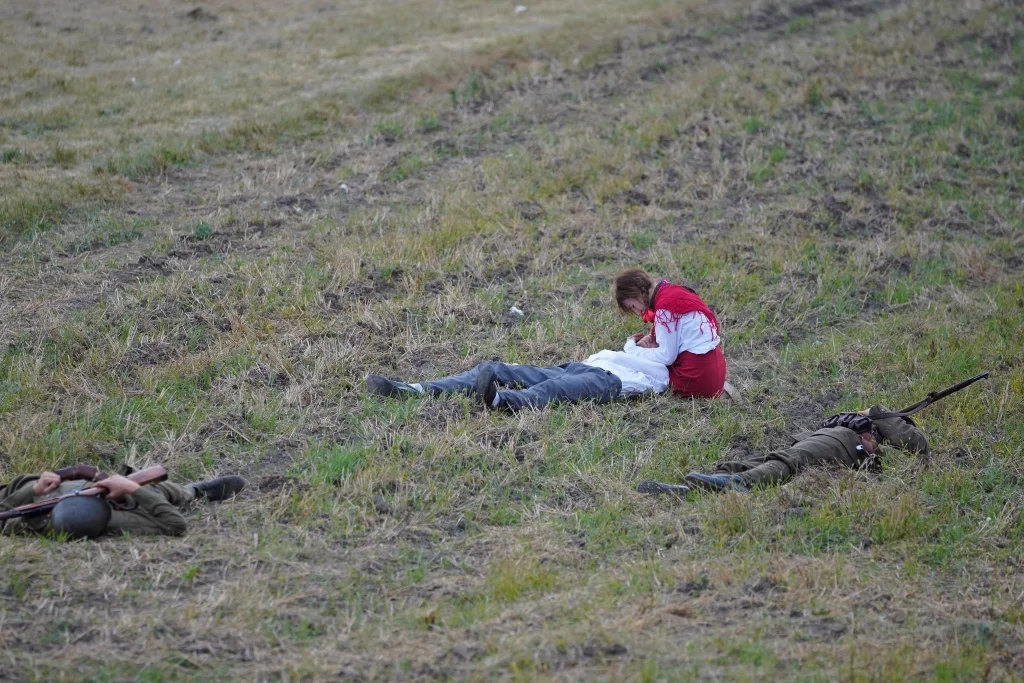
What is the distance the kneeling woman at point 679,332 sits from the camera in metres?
7.00

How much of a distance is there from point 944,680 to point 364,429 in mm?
3654

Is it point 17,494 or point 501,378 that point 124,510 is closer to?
point 17,494

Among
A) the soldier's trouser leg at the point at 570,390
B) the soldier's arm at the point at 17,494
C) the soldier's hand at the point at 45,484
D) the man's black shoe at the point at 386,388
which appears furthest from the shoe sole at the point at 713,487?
the soldier's arm at the point at 17,494

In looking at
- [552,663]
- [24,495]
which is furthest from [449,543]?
[24,495]

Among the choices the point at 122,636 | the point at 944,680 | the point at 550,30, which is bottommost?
the point at 944,680

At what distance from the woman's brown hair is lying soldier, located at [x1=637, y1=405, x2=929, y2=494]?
1.48 meters

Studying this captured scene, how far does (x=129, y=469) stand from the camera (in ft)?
17.4

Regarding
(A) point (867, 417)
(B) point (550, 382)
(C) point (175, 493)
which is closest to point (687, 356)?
(B) point (550, 382)

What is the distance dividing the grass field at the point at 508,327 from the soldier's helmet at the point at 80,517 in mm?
95

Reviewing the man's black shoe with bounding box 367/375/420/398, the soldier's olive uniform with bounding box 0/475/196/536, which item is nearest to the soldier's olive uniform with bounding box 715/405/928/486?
the man's black shoe with bounding box 367/375/420/398

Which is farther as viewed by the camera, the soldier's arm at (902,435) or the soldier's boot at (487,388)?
the soldier's boot at (487,388)

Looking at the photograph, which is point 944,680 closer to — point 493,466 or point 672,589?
point 672,589

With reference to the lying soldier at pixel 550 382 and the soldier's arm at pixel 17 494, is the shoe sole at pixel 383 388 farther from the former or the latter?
the soldier's arm at pixel 17 494

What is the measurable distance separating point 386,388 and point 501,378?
30.9 inches
